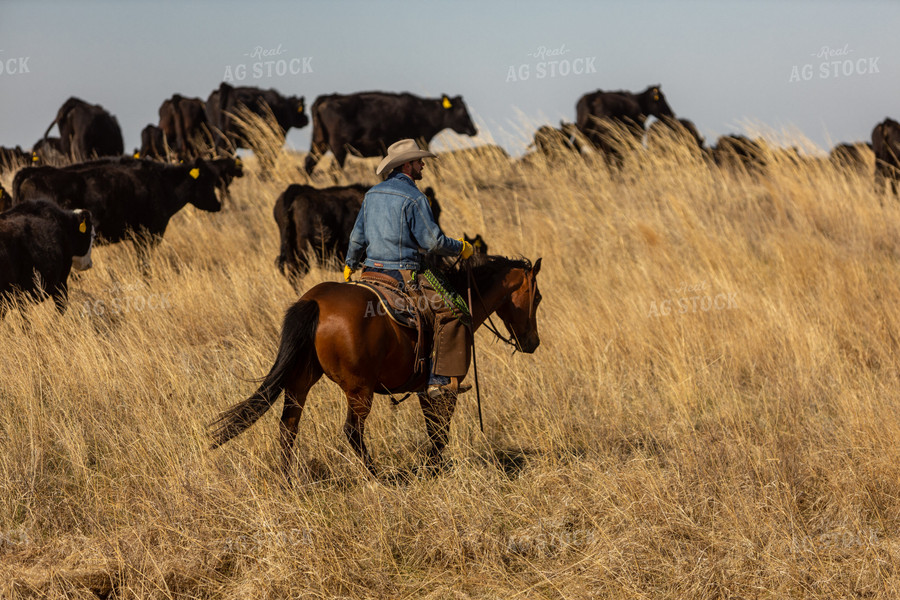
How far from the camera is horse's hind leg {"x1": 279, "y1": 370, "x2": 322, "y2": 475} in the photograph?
455 centimetres

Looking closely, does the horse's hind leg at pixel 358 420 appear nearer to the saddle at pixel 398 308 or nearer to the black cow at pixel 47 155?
the saddle at pixel 398 308

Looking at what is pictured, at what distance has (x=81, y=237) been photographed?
27.1ft

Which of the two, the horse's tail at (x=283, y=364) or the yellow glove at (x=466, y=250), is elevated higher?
the yellow glove at (x=466, y=250)

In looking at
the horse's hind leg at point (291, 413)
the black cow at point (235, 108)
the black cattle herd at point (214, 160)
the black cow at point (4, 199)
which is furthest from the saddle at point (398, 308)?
the black cow at point (235, 108)

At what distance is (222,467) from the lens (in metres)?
4.78

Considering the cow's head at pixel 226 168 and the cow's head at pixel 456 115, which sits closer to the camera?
the cow's head at pixel 226 168

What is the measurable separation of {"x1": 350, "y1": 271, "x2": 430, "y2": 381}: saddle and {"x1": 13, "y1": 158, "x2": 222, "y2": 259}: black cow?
6670 millimetres

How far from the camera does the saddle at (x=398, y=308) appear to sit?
4590mm

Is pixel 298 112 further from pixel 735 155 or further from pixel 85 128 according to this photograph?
pixel 735 155

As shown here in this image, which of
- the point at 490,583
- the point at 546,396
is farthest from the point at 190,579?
the point at 546,396

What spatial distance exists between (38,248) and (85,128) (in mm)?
9682

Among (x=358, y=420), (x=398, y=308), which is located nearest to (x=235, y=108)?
(x=398, y=308)

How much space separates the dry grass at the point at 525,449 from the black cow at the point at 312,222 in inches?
16.4

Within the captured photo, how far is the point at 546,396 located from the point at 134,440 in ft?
9.32
